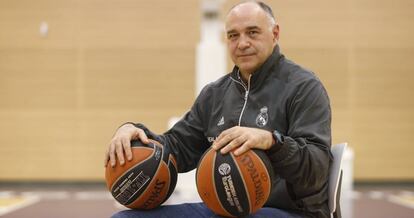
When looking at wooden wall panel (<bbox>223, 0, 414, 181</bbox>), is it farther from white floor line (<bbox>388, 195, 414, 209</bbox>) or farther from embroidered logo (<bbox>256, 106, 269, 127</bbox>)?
embroidered logo (<bbox>256, 106, 269, 127</bbox>)

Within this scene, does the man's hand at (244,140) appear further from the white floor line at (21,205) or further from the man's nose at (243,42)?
the white floor line at (21,205)

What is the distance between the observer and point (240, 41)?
2193mm

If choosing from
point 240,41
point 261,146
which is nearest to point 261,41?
point 240,41

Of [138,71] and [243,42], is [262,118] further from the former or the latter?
[138,71]

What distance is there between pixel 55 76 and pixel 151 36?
1561 millimetres

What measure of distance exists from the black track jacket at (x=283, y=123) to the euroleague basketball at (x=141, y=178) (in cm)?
20

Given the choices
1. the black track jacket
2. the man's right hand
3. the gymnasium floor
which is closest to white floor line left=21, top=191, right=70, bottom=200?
the gymnasium floor

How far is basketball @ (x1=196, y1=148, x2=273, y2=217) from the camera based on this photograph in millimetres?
1836

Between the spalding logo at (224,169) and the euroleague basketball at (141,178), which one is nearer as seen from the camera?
the spalding logo at (224,169)

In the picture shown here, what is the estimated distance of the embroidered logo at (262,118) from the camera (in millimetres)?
2139

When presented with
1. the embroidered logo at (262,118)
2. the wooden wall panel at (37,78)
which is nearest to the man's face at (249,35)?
the embroidered logo at (262,118)

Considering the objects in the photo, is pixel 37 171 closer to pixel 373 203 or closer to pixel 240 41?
pixel 373 203

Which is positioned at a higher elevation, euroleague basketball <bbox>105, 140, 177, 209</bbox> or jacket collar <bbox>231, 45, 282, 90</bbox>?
jacket collar <bbox>231, 45, 282, 90</bbox>

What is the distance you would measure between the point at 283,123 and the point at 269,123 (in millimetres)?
58
